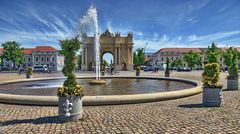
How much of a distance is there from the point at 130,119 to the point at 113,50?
91.1 m

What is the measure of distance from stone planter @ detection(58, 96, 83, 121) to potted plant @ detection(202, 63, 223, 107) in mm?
6080

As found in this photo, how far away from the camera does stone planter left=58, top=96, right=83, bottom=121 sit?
27.6ft

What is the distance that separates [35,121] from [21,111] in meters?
2.12

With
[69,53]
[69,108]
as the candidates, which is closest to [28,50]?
[69,53]

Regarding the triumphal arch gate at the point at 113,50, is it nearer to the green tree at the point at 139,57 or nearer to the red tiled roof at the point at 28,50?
the green tree at the point at 139,57

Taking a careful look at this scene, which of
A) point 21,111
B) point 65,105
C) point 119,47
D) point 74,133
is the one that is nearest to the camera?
point 74,133

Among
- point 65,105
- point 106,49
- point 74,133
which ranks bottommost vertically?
point 74,133

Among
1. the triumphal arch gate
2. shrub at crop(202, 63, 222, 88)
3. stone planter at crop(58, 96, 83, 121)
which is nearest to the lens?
stone planter at crop(58, 96, 83, 121)

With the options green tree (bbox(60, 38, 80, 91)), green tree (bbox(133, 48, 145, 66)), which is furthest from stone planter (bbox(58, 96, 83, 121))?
green tree (bbox(133, 48, 145, 66))

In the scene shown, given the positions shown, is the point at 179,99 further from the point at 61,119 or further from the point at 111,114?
the point at 61,119

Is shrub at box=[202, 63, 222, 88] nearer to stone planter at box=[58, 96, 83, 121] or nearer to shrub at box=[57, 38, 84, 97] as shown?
shrub at box=[57, 38, 84, 97]

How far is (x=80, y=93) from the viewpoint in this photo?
879cm

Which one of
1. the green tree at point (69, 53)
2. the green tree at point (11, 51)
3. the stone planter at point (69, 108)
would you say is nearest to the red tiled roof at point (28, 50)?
the green tree at point (11, 51)

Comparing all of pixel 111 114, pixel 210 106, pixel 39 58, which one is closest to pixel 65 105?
pixel 111 114
